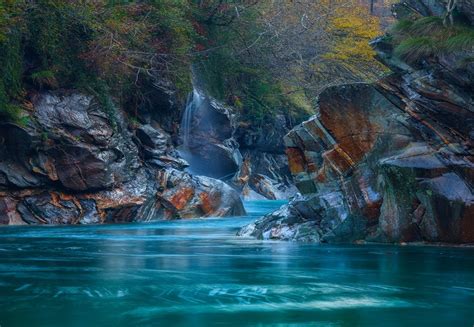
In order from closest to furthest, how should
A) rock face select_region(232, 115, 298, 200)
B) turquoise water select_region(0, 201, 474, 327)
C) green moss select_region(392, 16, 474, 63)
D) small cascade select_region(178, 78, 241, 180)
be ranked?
turquoise water select_region(0, 201, 474, 327) < green moss select_region(392, 16, 474, 63) < small cascade select_region(178, 78, 241, 180) < rock face select_region(232, 115, 298, 200)

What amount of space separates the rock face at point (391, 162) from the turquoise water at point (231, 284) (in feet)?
2.05

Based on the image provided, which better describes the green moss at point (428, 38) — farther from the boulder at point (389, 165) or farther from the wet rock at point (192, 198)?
the wet rock at point (192, 198)

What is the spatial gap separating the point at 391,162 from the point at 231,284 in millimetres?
5193

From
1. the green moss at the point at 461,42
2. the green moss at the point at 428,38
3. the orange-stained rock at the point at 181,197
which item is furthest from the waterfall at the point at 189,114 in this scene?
the green moss at the point at 461,42

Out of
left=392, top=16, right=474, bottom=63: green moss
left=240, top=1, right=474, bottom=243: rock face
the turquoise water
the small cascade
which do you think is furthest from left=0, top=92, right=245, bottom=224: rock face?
left=392, top=16, right=474, bottom=63: green moss

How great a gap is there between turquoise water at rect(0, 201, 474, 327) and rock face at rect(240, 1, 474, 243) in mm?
626

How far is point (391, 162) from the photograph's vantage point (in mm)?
11586

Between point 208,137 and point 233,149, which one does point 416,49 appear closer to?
point 208,137

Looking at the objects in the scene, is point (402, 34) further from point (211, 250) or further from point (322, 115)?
point (211, 250)

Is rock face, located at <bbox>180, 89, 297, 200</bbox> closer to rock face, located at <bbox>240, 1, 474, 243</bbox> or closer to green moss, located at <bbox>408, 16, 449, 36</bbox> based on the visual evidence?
rock face, located at <bbox>240, 1, 474, 243</bbox>

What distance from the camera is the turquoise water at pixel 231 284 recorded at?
561cm

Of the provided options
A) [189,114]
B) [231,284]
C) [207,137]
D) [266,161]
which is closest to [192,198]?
[189,114]

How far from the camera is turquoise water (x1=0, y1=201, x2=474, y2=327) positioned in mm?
5613

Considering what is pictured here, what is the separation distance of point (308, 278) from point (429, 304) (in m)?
1.77
